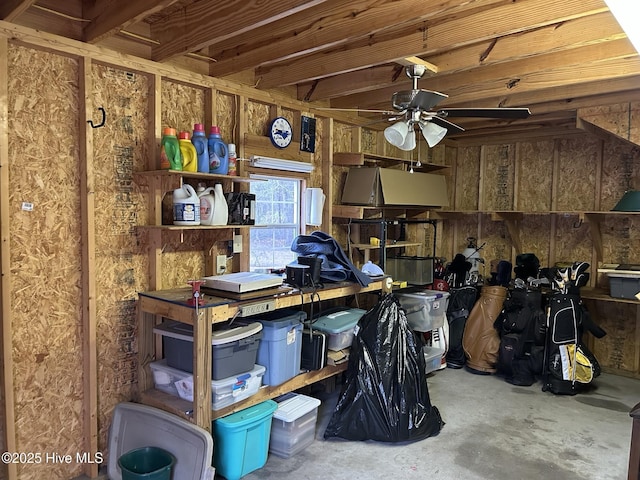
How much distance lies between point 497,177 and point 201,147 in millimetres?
3836

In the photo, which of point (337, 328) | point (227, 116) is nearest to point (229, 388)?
point (337, 328)

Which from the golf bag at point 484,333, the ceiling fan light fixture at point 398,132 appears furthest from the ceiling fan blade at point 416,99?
the golf bag at point 484,333

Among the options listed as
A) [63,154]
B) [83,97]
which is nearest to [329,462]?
[63,154]

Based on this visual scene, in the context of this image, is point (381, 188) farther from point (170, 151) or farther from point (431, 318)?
point (170, 151)

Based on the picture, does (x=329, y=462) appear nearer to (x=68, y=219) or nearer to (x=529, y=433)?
(x=529, y=433)

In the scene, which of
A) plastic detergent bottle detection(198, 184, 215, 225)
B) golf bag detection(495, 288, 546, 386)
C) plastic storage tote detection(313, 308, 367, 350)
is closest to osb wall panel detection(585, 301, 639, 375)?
golf bag detection(495, 288, 546, 386)

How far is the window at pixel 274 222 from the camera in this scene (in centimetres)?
372

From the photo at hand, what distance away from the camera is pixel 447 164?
5.73 m

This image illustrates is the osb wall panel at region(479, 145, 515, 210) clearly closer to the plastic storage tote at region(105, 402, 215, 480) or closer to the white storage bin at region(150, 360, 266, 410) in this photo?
the white storage bin at region(150, 360, 266, 410)

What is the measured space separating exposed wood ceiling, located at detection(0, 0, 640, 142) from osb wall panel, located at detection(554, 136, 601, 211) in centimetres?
118

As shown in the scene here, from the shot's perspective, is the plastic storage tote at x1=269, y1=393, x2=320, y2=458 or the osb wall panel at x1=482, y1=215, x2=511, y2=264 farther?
the osb wall panel at x1=482, y1=215, x2=511, y2=264

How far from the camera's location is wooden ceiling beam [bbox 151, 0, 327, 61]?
7.16 feet

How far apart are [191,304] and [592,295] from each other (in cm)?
373

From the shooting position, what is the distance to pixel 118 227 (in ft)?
9.25
